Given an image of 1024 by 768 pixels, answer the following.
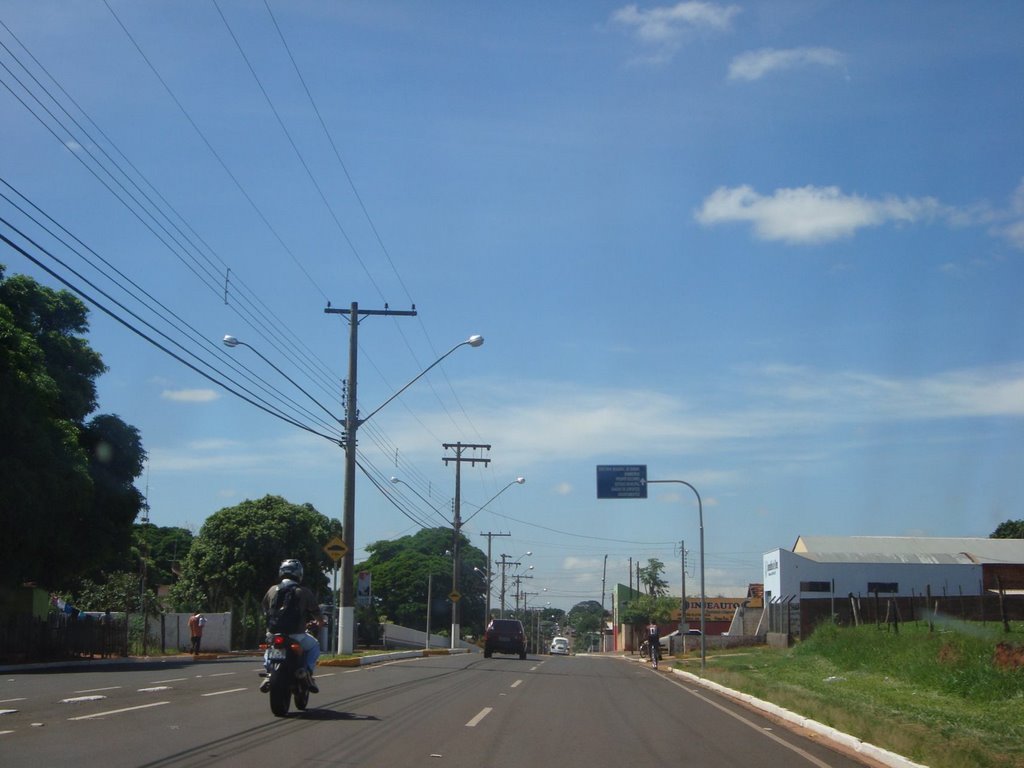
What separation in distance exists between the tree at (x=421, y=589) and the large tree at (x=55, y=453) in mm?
61445

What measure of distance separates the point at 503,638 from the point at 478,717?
84.6ft

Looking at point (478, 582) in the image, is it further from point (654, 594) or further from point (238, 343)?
point (238, 343)

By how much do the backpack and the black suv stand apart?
27.4 meters

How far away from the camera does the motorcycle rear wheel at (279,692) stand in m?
12.2

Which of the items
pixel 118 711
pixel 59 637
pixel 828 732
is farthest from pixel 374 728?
pixel 59 637

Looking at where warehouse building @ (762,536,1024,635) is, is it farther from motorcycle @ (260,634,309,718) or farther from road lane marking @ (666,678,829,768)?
motorcycle @ (260,634,309,718)

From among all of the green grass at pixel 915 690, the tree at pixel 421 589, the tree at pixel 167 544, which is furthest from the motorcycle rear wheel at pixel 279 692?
the tree at pixel 421 589

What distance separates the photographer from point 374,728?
12016 mm

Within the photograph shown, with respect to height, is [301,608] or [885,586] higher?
[301,608]

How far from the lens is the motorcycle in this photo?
39.7 ft

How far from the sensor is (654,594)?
12031 centimetres

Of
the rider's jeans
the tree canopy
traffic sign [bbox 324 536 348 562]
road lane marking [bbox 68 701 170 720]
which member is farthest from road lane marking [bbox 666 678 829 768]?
the tree canopy

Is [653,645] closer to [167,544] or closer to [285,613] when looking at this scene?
[285,613]

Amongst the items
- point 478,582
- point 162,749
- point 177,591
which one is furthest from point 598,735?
point 478,582
